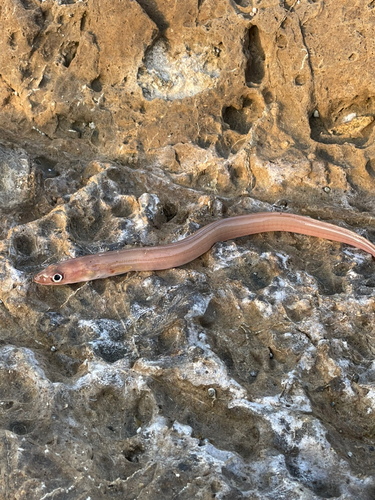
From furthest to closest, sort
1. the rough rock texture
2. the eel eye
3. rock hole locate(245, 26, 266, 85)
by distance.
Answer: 1. rock hole locate(245, 26, 266, 85)
2. the eel eye
3. the rough rock texture

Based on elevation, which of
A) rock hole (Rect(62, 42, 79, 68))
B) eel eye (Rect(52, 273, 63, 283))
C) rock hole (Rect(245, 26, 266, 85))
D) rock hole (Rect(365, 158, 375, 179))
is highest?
rock hole (Rect(62, 42, 79, 68))

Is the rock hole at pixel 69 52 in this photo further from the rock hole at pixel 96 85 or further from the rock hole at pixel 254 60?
the rock hole at pixel 254 60

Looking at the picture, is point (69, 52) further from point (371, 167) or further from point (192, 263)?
point (371, 167)

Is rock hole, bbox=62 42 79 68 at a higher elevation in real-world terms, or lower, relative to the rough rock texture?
higher

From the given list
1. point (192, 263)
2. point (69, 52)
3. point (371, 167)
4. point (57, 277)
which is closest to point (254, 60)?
point (371, 167)

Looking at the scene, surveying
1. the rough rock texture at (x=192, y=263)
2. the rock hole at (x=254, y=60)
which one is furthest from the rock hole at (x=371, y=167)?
the rock hole at (x=254, y=60)

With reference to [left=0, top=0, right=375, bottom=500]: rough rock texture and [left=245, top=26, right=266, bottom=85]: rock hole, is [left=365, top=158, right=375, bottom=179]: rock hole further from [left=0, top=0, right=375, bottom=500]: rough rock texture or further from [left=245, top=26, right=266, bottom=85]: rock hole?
[left=245, top=26, right=266, bottom=85]: rock hole

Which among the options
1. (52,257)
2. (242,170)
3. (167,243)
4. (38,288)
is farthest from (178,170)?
(38,288)

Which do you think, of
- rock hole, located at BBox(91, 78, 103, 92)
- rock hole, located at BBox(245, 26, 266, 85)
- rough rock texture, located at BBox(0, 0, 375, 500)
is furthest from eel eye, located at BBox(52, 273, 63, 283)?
rock hole, located at BBox(245, 26, 266, 85)
